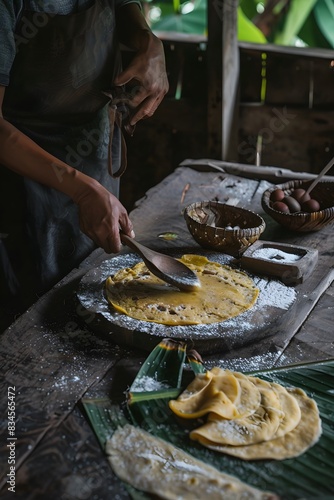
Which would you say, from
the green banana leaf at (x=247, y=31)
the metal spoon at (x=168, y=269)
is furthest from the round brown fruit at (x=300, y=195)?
the green banana leaf at (x=247, y=31)

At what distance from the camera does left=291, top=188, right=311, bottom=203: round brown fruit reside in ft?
7.64

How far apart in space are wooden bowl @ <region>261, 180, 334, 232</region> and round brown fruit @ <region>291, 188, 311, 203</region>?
52mm

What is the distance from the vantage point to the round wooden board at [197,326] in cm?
156

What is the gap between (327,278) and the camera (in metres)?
1.95

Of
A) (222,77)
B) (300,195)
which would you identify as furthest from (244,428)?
(222,77)

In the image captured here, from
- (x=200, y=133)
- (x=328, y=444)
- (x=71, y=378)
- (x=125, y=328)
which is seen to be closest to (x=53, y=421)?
(x=71, y=378)

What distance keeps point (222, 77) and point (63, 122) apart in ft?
4.71

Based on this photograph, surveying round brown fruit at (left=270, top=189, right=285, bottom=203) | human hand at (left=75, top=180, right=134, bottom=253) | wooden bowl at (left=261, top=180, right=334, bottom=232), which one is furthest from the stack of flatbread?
round brown fruit at (left=270, top=189, right=285, bottom=203)

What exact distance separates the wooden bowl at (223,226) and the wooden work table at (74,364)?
3.0 inches

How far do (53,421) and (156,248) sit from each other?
0.93 metres

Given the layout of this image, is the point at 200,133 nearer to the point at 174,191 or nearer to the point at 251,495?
the point at 174,191

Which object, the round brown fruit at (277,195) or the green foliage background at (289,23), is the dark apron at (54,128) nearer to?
the round brown fruit at (277,195)

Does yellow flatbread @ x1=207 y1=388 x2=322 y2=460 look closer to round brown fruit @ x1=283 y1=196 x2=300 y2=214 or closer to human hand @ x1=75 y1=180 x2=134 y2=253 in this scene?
human hand @ x1=75 y1=180 x2=134 y2=253

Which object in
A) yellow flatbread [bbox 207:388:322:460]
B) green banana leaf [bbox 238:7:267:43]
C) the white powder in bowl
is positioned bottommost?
yellow flatbread [bbox 207:388:322:460]
